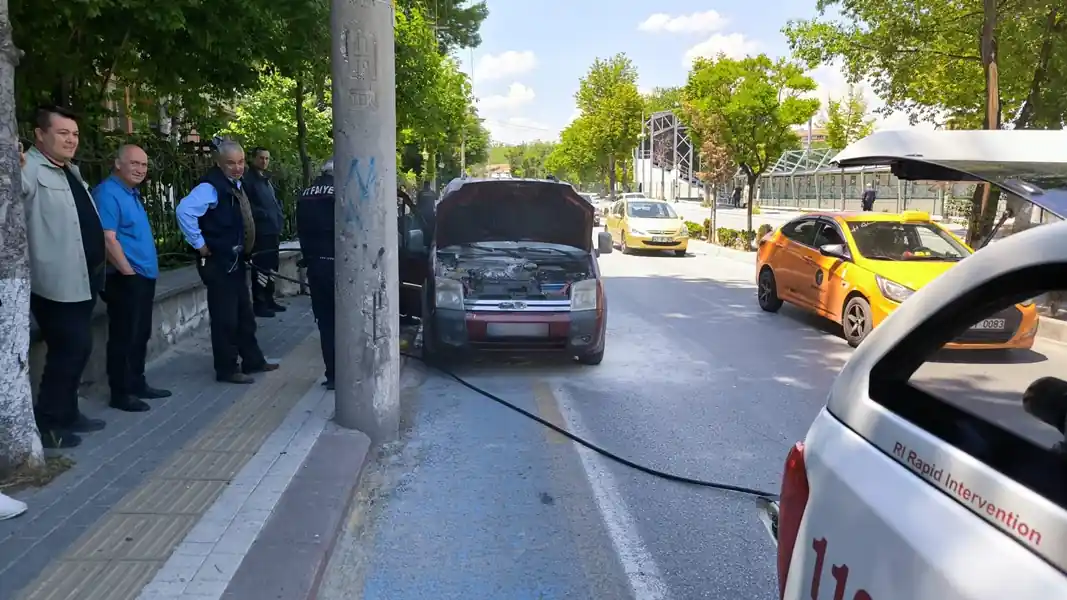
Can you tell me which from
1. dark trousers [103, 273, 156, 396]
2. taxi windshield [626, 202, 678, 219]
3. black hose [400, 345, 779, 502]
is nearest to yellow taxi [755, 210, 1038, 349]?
black hose [400, 345, 779, 502]

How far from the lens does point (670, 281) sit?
15.5 meters

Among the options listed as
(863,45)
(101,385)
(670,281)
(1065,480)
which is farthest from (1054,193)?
(863,45)

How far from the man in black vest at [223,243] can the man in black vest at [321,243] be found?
564 millimetres

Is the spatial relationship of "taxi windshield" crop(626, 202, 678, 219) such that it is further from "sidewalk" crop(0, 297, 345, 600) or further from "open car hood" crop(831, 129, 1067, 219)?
"open car hood" crop(831, 129, 1067, 219)

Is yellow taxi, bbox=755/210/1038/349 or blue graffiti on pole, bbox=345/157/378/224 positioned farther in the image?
yellow taxi, bbox=755/210/1038/349

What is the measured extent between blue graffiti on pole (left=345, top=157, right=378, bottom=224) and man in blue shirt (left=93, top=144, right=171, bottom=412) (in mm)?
1595

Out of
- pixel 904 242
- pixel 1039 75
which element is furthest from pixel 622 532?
pixel 1039 75

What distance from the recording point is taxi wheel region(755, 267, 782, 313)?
1156 centimetres

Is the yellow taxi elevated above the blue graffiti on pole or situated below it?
below

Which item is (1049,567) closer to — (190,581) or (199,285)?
(190,581)

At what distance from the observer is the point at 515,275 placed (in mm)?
7781

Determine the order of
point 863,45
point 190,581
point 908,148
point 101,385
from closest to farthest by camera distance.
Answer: point 908,148 → point 190,581 → point 101,385 → point 863,45

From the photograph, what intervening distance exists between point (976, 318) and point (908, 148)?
1.51m

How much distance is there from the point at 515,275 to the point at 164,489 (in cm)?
401
